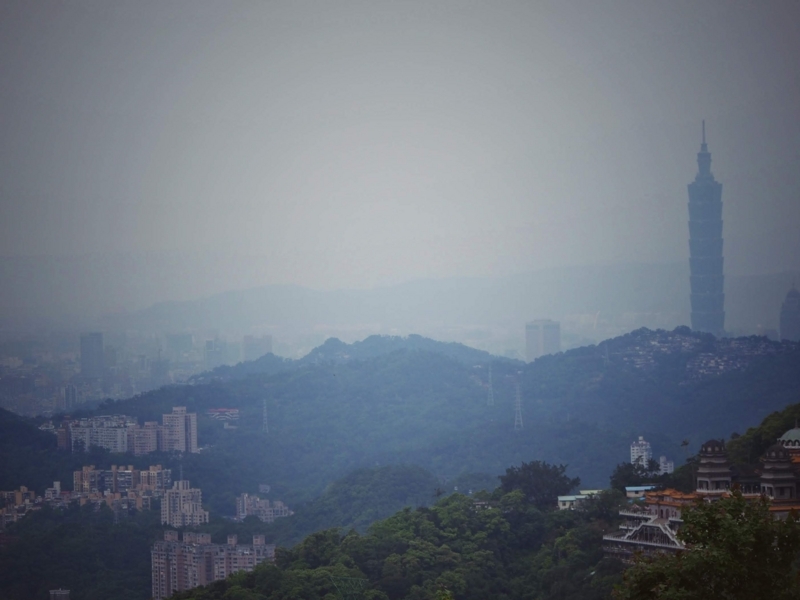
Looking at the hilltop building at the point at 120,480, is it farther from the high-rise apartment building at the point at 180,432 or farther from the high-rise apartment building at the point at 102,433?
the high-rise apartment building at the point at 180,432

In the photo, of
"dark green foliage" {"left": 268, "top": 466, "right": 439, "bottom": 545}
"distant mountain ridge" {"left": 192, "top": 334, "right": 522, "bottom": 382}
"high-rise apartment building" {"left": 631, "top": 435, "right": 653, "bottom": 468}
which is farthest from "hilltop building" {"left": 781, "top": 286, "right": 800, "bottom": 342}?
"dark green foliage" {"left": 268, "top": 466, "right": 439, "bottom": 545}

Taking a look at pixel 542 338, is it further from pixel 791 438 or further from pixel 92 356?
pixel 791 438

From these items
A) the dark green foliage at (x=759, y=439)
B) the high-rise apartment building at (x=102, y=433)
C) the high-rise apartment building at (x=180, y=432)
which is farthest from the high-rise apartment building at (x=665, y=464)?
the high-rise apartment building at (x=102, y=433)

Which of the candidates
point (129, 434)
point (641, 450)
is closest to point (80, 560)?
point (129, 434)

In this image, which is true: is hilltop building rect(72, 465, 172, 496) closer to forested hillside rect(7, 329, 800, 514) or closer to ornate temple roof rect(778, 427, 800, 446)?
forested hillside rect(7, 329, 800, 514)

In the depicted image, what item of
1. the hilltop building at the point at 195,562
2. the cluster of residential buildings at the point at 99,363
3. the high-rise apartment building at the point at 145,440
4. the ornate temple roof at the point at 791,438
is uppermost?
the cluster of residential buildings at the point at 99,363

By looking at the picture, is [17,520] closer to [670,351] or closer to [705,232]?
[670,351]
